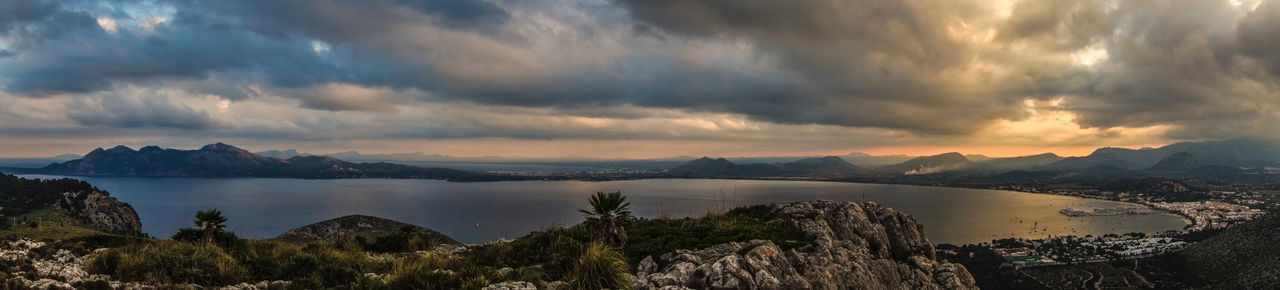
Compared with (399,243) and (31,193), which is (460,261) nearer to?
(399,243)

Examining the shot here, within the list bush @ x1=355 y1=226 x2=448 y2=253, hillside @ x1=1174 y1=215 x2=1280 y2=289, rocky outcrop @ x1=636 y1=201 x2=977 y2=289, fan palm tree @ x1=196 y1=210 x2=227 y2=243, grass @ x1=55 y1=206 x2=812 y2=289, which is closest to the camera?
grass @ x1=55 y1=206 x2=812 y2=289

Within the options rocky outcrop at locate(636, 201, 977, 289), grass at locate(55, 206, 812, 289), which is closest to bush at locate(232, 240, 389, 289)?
grass at locate(55, 206, 812, 289)

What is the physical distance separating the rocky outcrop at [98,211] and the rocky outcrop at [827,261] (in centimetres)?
11632

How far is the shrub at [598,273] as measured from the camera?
566 inches

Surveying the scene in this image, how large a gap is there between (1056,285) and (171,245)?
125 metres

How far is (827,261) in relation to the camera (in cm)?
1859

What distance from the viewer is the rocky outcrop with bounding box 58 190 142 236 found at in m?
97.2

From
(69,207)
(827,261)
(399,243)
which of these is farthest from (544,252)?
(69,207)

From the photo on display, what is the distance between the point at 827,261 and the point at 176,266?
811 inches

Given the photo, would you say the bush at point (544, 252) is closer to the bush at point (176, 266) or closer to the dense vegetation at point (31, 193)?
the bush at point (176, 266)

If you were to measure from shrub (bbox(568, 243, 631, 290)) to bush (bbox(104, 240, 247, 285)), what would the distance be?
10.9 meters

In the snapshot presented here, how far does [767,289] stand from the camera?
15328 mm

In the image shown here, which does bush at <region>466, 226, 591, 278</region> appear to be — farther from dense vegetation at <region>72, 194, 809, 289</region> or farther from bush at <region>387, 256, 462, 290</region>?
bush at <region>387, 256, 462, 290</region>

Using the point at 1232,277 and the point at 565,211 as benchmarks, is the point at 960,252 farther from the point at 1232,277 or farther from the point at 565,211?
the point at 565,211
